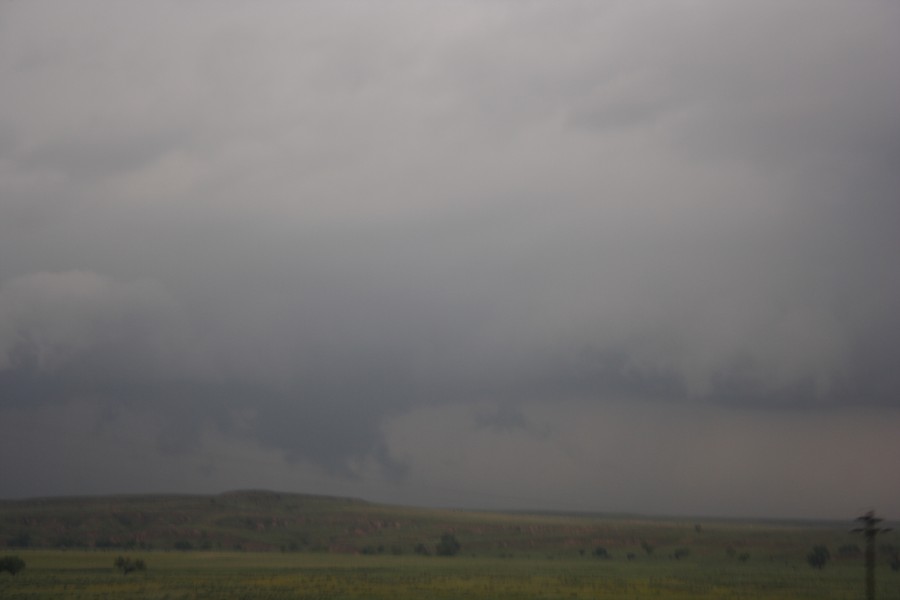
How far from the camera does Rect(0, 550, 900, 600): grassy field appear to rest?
252ft

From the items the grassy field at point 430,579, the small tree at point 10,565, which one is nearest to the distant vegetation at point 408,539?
Answer: the grassy field at point 430,579

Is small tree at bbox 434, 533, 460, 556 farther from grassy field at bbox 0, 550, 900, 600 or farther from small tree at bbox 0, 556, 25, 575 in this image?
small tree at bbox 0, 556, 25, 575

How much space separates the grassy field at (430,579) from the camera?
7669 centimetres

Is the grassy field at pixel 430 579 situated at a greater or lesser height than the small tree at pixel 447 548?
greater

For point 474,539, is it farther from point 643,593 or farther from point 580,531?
point 643,593

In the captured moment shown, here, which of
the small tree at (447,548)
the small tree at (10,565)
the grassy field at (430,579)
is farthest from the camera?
the small tree at (447,548)

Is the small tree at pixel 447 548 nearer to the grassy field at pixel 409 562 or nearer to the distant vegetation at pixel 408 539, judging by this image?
the distant vegetation at pixel 408 539

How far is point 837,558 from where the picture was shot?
125m

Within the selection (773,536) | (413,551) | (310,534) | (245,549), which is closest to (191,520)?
(310,534)

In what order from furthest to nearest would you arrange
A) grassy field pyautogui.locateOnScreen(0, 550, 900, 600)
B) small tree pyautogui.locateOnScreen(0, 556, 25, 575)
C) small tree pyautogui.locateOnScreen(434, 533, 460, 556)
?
small tree pyautogui.locateOnScreen(434, 533, 460, 556) → small tree pyautogui.locateOnScreen(0, 556, 25, 575) → grassy field pyautogui.locateOnScreen(0, 550, 900, 600)

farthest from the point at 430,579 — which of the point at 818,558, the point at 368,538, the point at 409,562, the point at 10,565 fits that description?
the point at 368,538

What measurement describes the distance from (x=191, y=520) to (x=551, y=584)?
130 metres

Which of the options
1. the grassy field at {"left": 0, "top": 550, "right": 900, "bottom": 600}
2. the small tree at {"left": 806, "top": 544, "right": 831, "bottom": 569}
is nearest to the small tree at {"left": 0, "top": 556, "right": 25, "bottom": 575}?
the grassy field at {"left": 0, "top": 550, "right": 900, "bottom": 600}

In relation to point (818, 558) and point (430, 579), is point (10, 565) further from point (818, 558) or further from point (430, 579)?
point (818, 558)
